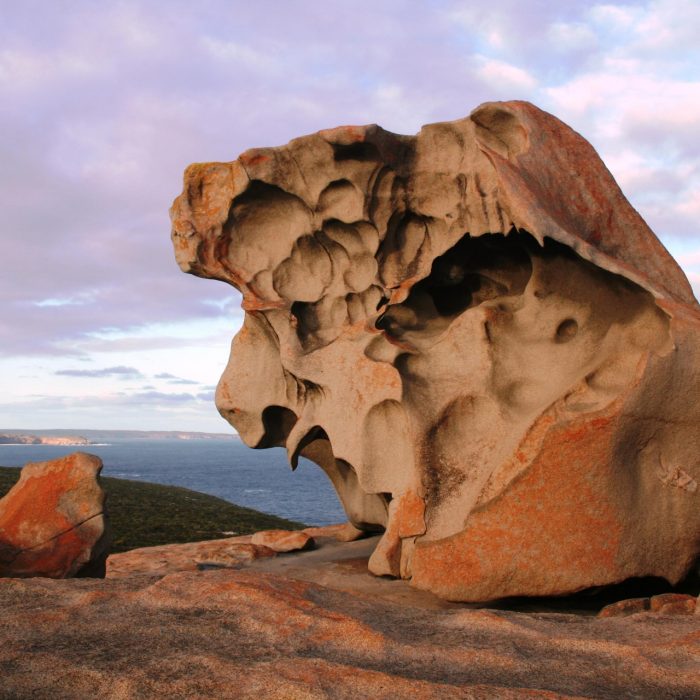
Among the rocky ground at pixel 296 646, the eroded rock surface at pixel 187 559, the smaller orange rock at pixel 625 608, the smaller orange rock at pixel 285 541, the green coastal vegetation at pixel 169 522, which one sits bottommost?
the green coastal vegetation at pixel 169 522

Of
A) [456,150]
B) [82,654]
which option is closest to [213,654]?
[82,654]

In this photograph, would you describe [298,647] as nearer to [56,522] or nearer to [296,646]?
[296,646]

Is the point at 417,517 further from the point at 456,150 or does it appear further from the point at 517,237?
the point at 456,150

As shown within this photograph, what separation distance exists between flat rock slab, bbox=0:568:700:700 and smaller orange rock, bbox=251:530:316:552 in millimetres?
5603

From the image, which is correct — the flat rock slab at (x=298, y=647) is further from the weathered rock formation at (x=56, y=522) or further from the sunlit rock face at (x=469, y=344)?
the weathered rock formation at (x=56, y=522)

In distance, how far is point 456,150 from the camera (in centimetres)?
895

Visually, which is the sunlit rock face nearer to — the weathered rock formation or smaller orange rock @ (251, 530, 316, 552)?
smaller orange rock @ (251, 530, 316, 552)

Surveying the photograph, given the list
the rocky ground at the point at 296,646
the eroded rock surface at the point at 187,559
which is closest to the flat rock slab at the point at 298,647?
the rocky ground at the point at 296,646

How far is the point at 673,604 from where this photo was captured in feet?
21.6

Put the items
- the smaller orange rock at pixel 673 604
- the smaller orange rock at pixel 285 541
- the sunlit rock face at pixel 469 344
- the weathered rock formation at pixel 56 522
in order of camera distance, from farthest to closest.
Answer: the smaller orange rock at pixel 285 541
the weathered rock formation at pixel 56 522
the sunlit rock face at pixel 469 344
the smaller orange rock at pixel 673 604

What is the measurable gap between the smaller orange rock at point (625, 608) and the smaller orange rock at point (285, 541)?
5383mm

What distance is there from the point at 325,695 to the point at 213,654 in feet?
2.45

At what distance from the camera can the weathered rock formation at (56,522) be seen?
8.09m

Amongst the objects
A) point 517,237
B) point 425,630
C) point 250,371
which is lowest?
point 425,630
